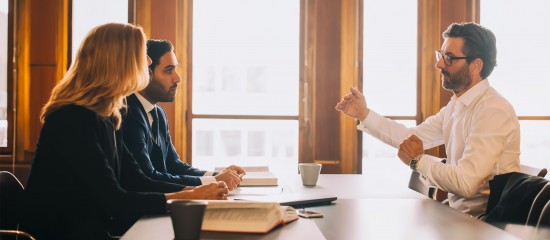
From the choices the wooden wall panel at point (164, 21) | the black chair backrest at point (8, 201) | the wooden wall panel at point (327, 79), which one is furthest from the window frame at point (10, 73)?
the black chair backrest at point (8, 201)

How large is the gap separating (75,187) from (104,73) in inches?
16.5

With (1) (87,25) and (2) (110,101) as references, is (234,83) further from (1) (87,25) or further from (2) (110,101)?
(2) (110,101)

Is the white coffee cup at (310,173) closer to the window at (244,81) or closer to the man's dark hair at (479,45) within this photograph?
the man's dark hair at (479,45)

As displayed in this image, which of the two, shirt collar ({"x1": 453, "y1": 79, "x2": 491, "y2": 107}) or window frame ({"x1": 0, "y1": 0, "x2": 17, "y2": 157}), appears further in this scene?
window frame ({"x1": 0, "y1": 0, "x2": 17, "y2": 157})

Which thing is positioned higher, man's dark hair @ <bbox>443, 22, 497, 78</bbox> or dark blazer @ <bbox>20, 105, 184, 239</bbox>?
man's dark hair @ <bbox>443, 22, 497, 78</bbox>

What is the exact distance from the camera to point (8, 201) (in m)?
2.11

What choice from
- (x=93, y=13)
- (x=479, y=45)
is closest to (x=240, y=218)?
(x=479, y=45)

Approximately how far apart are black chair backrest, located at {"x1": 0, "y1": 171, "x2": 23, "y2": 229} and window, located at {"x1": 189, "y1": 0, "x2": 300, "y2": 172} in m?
2.62

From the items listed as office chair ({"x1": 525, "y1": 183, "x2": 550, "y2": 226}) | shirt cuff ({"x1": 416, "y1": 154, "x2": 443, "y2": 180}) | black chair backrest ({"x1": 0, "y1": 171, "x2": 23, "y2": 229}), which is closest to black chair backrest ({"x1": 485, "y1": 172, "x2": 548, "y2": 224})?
office chair ({"x1": 525, "y1": 183, "x2": 550, "y2": 226})

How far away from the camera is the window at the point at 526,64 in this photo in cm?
489

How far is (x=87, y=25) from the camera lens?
15.5 ft

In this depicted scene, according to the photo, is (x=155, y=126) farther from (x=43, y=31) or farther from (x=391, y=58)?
(x=391, y=58)

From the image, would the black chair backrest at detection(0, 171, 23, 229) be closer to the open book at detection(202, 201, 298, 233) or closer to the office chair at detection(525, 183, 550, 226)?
the open book at detection(202, 201, 298, 233)

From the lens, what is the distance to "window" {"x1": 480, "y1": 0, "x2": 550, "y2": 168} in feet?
16.0
